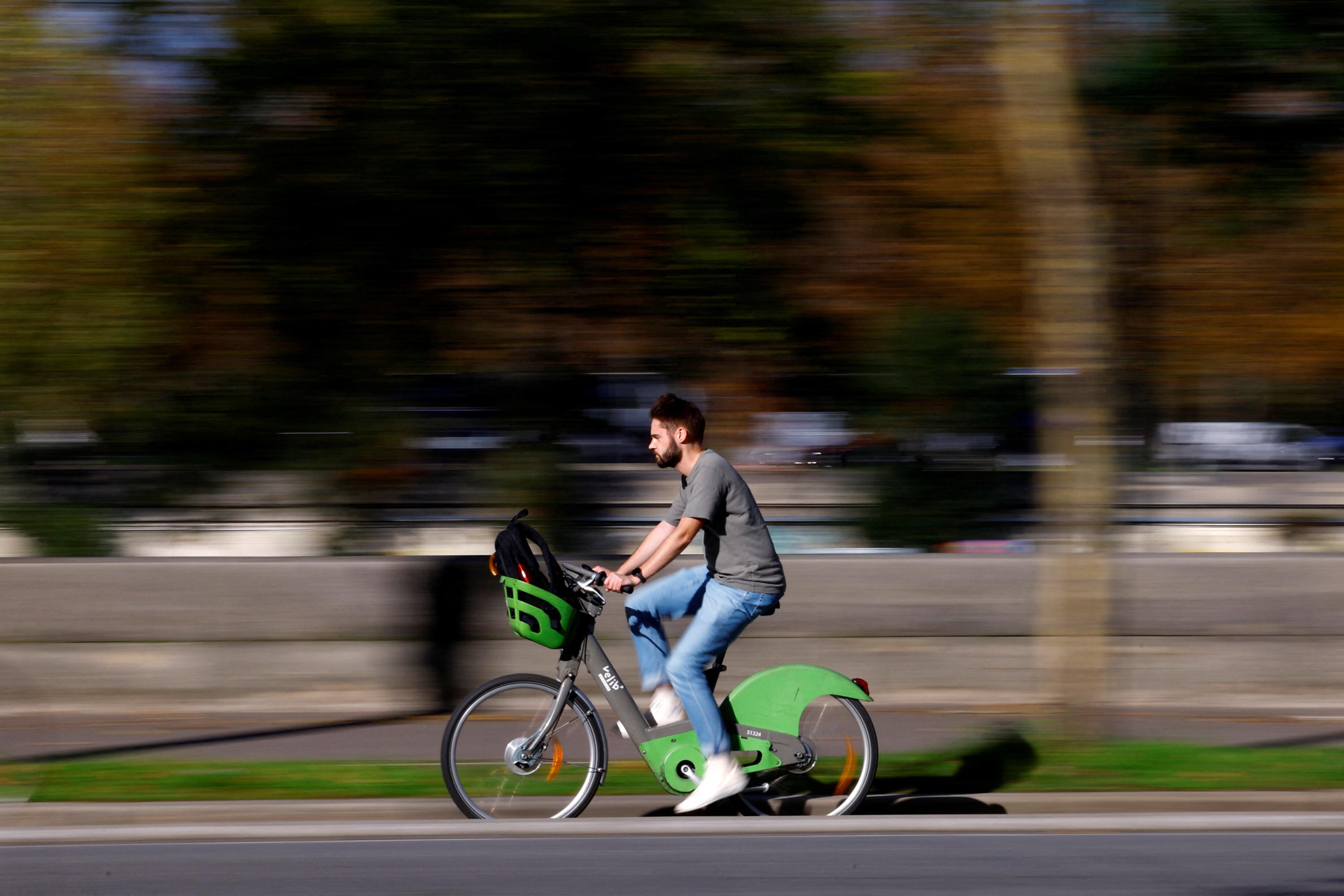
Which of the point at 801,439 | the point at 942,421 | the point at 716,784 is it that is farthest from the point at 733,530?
the point at 942,421

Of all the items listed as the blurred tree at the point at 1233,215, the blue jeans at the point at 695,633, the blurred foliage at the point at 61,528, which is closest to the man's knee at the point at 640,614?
the blue jeans at the point at 695,633

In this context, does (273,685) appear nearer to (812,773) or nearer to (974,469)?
(812,773)

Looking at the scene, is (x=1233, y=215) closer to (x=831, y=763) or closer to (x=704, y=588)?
(x=831, y=763)

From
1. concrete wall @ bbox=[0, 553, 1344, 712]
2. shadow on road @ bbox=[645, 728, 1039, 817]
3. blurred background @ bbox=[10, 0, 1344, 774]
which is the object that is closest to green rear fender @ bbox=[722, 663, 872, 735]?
shadow on road @ bbox=[645, 728, 1039, 817]

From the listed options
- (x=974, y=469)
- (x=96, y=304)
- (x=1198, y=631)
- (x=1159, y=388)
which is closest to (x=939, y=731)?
(x=1198, y=631)

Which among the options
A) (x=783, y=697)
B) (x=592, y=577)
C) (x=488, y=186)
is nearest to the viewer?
(x=592, y=577)

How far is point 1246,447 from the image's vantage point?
13.7m

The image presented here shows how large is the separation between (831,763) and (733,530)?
1.17 metres

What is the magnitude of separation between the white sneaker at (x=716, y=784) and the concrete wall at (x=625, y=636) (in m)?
2.76

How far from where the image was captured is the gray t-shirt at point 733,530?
17.5 ft

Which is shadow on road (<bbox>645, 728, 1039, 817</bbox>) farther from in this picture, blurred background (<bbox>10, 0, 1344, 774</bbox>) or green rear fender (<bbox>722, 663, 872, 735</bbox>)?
blurred background (<bbox>10, 0, 1344, 774</bbox>)

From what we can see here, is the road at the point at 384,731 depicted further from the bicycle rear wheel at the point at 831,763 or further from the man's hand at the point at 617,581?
the man's hand at the point at 617,581

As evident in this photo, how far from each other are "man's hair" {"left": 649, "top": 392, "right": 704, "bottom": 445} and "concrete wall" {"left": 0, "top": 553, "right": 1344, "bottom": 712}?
3055mm

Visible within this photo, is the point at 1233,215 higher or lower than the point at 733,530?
Result: higher
